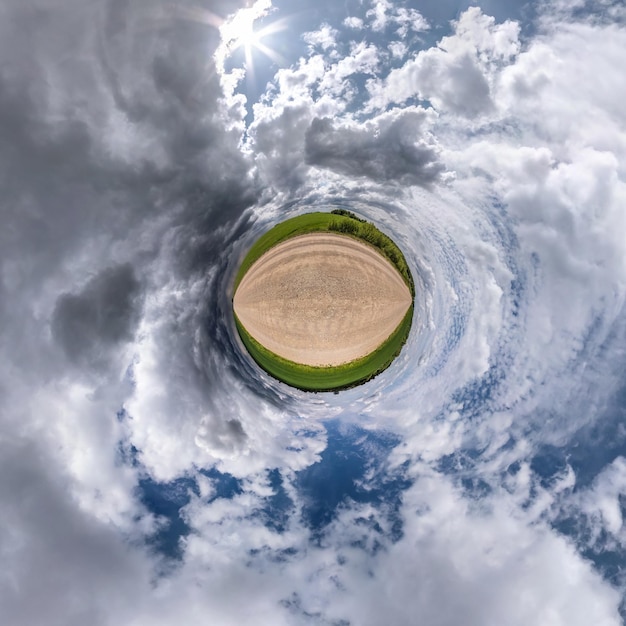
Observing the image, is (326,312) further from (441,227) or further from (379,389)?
(441,227)

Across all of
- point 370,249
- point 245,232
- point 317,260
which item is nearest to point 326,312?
point 317,260

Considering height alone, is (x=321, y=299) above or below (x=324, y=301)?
above

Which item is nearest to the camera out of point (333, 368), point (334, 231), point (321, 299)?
point (321, 299)

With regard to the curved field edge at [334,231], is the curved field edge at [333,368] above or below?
below

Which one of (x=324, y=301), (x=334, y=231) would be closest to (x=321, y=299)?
(x=324, y=301)

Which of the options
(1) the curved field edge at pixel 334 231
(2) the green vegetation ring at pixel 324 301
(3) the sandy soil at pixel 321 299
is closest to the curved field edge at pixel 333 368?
(2) the green vegetation ring at pixel 324 301

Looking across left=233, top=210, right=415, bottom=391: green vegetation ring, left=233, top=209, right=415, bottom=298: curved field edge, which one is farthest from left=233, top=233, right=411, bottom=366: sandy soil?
left=233, top=209, right=415, bottom=298: curved field edge

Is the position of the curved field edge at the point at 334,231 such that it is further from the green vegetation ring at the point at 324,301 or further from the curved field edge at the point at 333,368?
the curved field edge at the point at 333,368

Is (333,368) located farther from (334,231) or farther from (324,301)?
(334,231)
